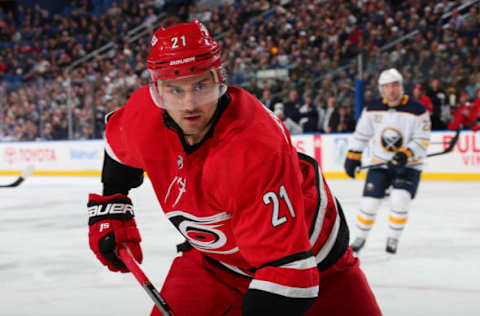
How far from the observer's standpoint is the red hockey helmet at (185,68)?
1.50 metres

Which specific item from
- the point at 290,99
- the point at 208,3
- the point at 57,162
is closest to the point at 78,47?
the point at 208,3

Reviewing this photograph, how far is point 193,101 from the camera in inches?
58.9

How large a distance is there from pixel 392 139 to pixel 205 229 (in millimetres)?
3353

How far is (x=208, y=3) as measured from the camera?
1683 centimetres

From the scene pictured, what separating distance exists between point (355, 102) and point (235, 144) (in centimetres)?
804

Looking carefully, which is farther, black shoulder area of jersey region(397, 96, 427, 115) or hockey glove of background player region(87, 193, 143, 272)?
black shoulder area of jersey region(397, 96, 427, 115)

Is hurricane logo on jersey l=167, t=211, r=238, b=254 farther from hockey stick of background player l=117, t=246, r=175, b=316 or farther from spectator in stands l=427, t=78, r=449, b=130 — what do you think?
spectator in stands l=427, t=78, r=449, b=130

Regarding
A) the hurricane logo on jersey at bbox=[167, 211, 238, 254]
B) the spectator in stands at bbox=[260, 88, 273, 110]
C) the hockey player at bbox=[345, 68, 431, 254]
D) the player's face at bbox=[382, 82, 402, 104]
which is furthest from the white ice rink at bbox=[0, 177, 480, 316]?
the spectator in stands at bbox=[260, 88, 273, 110]

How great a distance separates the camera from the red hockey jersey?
1376 millimetres

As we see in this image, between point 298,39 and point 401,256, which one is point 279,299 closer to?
point 401,256

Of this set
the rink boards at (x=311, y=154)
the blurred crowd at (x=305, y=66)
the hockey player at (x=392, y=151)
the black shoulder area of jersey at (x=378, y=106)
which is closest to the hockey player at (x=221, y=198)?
the hockey player at (x=392, y=151)

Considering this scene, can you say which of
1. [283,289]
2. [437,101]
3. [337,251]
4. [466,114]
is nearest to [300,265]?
[283,289]

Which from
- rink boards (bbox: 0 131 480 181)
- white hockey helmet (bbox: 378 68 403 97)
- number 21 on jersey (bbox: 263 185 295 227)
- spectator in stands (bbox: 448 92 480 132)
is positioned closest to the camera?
number 21 on jersey (bbox: 263 185 295 227)

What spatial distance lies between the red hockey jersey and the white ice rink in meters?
1.37
